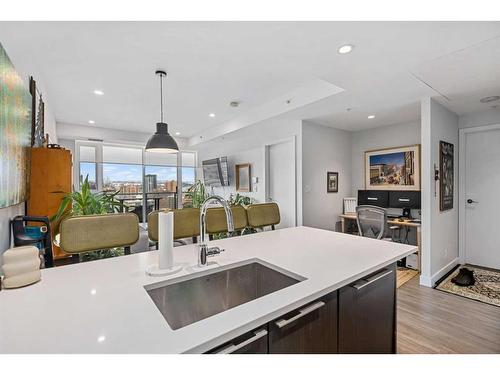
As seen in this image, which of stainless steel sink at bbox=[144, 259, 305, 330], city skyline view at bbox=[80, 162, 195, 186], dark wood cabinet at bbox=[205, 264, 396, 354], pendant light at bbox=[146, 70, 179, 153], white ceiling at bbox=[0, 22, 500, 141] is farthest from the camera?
city skyline view at bbox=[80, 162, 195, 186]

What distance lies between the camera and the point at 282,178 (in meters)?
4.35

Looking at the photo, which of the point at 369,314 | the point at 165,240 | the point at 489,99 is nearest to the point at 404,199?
the point at 489,99

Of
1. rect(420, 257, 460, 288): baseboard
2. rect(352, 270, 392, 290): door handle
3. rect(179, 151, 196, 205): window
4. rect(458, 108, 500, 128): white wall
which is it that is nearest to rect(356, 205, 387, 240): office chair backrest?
rect(420, 257, 460, 288): baseboard

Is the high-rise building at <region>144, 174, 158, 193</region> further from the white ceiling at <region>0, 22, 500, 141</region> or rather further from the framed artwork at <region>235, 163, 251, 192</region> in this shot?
the white ceiling at <region>0, 22, 500, 141</region>

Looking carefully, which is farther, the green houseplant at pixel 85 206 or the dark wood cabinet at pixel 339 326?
the green houseplant at pixel 85 206

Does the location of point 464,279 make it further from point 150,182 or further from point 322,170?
point 150,182

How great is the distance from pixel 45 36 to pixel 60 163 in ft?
3.36

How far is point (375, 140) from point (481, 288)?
8.38 feet

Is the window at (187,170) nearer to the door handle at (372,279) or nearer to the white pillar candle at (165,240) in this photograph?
the white pillar candle at (165,240)

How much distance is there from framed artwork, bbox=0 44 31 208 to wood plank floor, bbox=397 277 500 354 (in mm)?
2755

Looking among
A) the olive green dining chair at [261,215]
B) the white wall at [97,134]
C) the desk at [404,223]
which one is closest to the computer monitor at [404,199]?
the desk at [404,223]

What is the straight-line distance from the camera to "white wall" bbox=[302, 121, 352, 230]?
3.85 meters

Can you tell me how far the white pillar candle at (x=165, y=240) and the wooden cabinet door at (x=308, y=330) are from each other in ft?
1.89

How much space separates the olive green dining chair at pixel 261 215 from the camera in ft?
8.25
